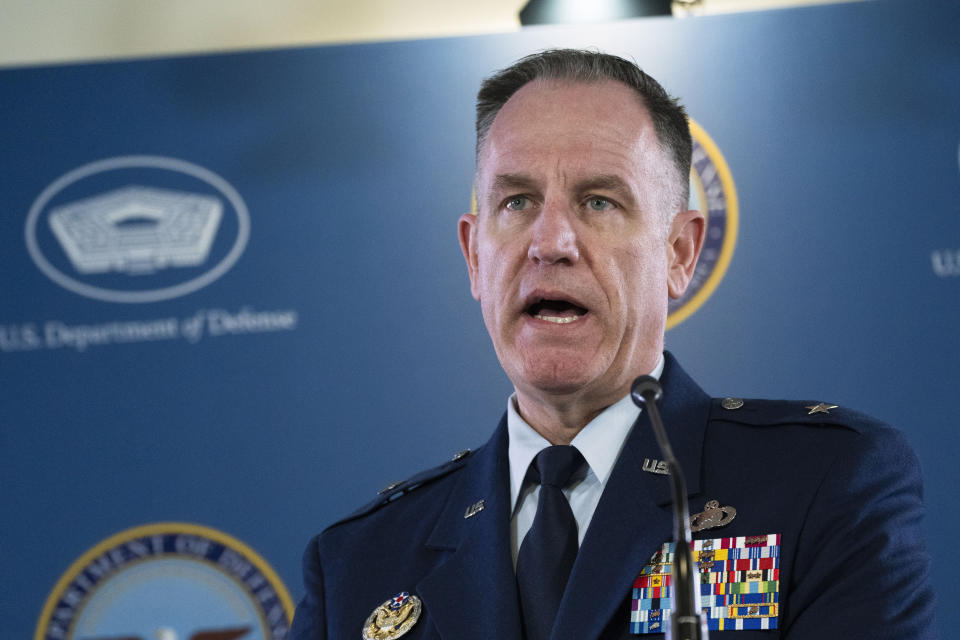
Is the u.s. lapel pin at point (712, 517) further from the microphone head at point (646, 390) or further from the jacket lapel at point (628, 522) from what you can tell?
the microphone head at point (646, 390)

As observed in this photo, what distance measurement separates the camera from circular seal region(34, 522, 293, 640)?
255 cm

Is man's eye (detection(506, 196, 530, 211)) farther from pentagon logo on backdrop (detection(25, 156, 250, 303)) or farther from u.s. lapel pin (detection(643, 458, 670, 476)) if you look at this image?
pentagon logo on backdrop (detection(25, 156, 250, 303))

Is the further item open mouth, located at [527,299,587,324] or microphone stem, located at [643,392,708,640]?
open mouth, located at [527,299,587,324]

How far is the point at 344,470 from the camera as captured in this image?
2564mm

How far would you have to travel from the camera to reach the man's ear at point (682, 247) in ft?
5.74

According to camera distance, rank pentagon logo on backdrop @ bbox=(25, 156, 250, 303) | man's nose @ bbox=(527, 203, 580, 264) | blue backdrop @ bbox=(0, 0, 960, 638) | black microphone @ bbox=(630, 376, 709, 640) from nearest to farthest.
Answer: black microphone @ bbox=(630, 376, 709, 640) → man's nose @ bbox=(527, 203, 580, 264) → blue backdrop @ bbox=(0, 0, 960, 638) → pentagon logo on backdrop @ bbox=(25, 156, 250, 303)

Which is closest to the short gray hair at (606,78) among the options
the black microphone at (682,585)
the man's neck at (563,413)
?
the man's neck at (563,413)

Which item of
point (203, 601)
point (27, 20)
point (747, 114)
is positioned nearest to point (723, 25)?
point (747, 114)

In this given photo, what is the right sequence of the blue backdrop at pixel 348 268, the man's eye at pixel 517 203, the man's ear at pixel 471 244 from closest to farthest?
the man's eye at pixel 517 203 → the man's ear at pixel 471 244 → the blue backdrop at pixel 348 268

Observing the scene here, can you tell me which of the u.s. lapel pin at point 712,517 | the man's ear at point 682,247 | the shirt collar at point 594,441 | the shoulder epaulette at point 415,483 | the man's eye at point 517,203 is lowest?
the u.s. lapel pin at point 712,517

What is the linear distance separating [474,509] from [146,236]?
1313 mm

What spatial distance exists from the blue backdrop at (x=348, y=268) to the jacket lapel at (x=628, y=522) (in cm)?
90

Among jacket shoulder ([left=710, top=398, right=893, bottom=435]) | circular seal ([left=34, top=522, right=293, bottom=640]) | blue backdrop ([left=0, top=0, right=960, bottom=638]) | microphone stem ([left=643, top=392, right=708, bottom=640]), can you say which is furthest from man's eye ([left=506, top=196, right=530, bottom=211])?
circular seal ([left=34, top=522, right=293, bottom=640])

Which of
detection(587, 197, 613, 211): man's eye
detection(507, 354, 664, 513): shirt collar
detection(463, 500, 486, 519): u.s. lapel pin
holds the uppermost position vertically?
detection(587, 197, 613, 211): man's eye
